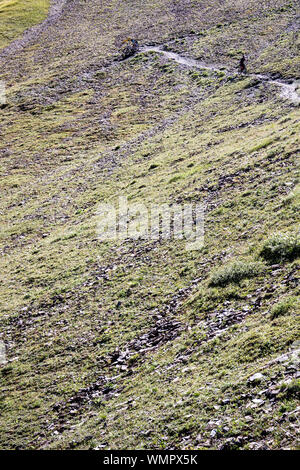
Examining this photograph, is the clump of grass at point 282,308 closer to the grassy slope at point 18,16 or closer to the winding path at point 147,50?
the winding path at point 147,50

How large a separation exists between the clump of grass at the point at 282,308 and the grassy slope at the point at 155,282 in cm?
8

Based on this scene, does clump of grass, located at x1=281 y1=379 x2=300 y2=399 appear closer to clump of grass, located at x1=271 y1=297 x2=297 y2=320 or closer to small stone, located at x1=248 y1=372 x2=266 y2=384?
small stone, located at x1=248 y1=372 x2=266 y2=384

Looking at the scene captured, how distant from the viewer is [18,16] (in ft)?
332

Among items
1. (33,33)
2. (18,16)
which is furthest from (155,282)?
(18,16)

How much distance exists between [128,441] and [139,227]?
15.9 m

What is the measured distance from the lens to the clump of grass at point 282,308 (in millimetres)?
13312

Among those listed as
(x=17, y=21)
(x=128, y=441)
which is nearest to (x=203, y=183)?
(x=128, y=441)

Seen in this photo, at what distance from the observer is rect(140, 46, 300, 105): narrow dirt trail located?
41013 mm

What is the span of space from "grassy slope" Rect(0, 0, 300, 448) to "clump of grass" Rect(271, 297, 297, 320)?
0.25 ft

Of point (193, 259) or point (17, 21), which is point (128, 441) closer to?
point (193, 259)

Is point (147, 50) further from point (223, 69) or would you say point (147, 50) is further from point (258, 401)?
point (258, 401)

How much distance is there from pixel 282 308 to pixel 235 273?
3.78 metres
